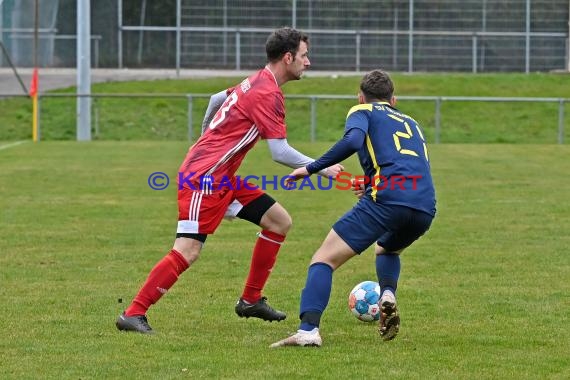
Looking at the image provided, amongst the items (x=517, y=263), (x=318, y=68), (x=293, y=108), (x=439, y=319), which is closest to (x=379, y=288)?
(x=439, y=319)

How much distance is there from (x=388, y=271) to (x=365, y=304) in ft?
1.44

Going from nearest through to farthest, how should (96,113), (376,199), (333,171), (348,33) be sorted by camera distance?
(376,199)
(333,171)
(96,113)
(348,33)

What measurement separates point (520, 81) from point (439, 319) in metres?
29.5

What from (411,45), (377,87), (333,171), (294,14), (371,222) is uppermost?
(294,14)

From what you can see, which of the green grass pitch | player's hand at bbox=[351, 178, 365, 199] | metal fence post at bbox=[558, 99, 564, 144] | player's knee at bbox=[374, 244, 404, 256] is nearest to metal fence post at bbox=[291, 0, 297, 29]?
metal fence post at bbox=[558, 99, 564, 144]

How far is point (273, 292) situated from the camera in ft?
27.5

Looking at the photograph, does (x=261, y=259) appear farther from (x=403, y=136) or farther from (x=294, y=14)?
(x=294, y=14)

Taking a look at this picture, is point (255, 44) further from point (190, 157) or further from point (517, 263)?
point (190, 157)

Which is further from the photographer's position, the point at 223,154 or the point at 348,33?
the point at 348,33

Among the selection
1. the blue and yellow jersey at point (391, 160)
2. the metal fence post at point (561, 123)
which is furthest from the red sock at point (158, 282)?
the metal fence post at point (561, 123)

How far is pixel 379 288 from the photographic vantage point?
713cm

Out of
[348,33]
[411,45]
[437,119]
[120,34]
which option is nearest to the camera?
[437,119]

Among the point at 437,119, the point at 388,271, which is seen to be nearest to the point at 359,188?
the point at 388,271

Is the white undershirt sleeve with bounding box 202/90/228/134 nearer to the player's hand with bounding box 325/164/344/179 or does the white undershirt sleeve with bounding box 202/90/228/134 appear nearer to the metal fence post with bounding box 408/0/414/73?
the player's hand with bounding box 325/164/344/179
